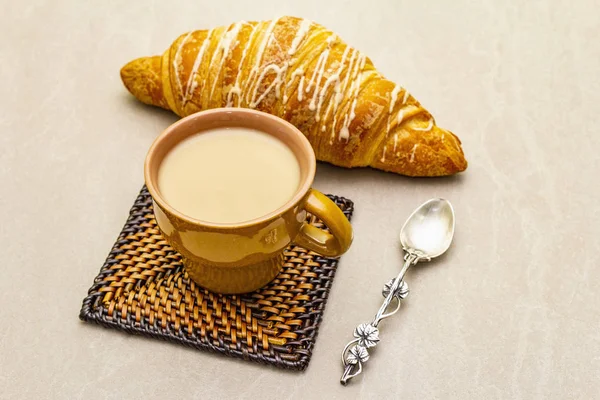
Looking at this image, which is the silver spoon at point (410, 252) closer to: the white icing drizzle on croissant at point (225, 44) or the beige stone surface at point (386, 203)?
the beige stone surface at point (386, 203)

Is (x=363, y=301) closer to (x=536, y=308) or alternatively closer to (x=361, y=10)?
(x=536, y=308)

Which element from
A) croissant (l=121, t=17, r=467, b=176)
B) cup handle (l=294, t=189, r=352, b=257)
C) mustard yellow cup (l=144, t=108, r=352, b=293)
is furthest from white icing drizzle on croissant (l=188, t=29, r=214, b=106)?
cup handle (l=294, t=189, r=352, b=257)

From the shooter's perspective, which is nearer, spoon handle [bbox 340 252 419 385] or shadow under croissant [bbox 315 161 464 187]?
spoon handle [bbox 340 252 419 385]

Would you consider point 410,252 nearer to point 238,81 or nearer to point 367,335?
point 367,335

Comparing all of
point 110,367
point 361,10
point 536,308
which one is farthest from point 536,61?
point 110,367

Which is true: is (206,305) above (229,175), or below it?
below

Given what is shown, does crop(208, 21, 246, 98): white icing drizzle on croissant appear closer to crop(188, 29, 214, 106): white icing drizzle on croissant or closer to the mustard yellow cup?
crop(188, 29, 214, 106): white icing drizzle on croissant

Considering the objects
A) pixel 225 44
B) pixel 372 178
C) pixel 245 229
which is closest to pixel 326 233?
pixel 245 229
